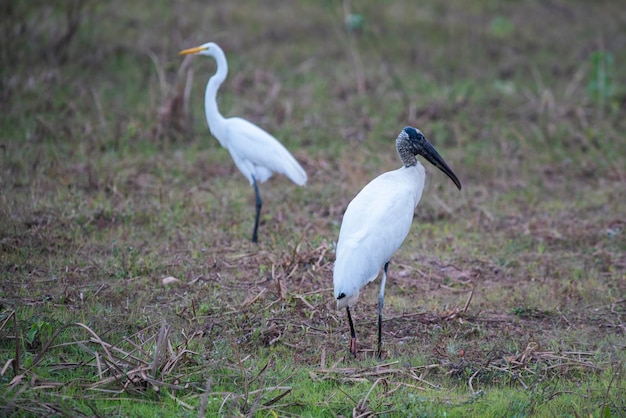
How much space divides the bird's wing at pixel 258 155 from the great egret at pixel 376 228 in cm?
206

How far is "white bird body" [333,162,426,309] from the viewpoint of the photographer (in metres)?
Result: 5.27

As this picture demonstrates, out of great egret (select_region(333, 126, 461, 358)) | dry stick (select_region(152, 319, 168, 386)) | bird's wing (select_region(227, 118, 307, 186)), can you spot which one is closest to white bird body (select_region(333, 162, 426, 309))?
great egret (select_region(333, 126, 461, 358))

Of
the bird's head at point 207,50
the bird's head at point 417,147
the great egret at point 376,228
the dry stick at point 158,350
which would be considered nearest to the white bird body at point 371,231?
the great egret at point 376,228

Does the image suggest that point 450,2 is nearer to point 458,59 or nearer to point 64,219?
point 458,59

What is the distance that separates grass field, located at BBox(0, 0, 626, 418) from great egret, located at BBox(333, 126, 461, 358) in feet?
1.67

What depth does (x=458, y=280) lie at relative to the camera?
682 centimetres

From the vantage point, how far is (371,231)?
5434mm

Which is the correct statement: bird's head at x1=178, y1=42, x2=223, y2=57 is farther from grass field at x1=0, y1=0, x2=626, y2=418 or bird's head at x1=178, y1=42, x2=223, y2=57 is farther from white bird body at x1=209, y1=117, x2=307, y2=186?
grass field at x1=0, y1=0, x2=626, y2=418

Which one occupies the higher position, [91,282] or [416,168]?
[416,168]

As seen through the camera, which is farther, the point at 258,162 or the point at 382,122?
the point at 382,122

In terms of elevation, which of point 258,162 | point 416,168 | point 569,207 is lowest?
point 569,207

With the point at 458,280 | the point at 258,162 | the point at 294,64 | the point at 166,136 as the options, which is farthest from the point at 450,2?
the point at 458,280

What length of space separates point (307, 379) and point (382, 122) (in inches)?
243

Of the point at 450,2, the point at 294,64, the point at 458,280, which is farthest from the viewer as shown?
the point at 450,2
